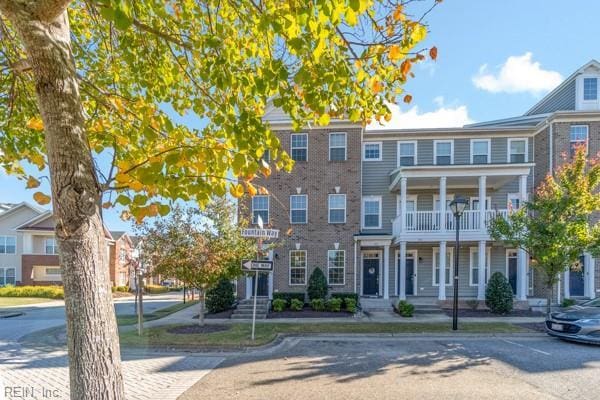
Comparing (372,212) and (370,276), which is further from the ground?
(372,212)

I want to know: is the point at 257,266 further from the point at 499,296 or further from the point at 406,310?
the point at 499,296

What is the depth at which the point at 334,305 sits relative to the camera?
Result: 49.8ft

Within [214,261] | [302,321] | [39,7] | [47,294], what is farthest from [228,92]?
[47,294]

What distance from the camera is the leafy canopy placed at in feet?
9.55

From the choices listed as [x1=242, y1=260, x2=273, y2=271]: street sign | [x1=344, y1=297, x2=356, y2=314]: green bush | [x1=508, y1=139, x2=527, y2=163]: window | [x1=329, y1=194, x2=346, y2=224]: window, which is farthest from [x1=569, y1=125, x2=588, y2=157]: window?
[x1=242, y1=260, x2=273, y2=271]: street sign

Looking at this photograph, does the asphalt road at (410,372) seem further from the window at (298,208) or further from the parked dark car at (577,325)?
the window at (298,208)

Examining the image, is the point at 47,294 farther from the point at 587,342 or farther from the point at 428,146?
the point at 587,342

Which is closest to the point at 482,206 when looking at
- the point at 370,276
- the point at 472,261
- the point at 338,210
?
the point at 472,261

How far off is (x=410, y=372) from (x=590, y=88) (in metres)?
18.6

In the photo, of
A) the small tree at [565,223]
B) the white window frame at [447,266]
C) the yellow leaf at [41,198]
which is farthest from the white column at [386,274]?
the yellow leaf at [41,198]

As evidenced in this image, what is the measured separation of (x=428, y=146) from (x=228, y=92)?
15.5 m

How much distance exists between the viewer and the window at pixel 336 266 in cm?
1700

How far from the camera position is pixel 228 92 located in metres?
4.77

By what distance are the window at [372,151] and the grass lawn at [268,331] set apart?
Result: 28.9 feet
